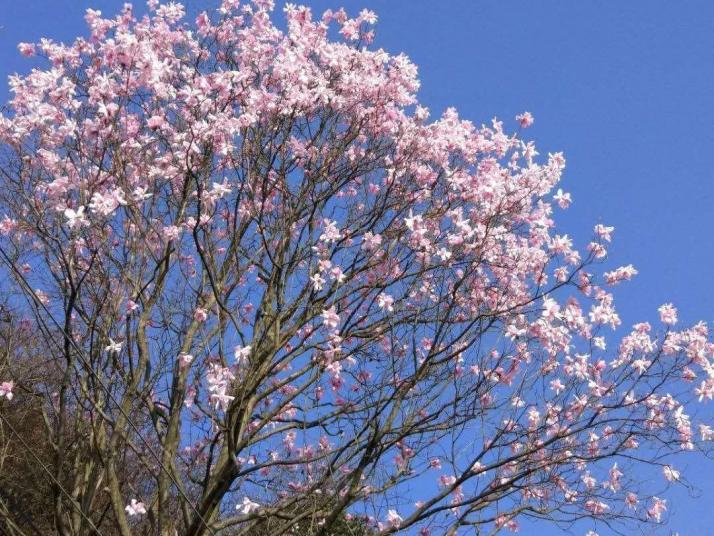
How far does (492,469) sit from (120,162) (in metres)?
4.17

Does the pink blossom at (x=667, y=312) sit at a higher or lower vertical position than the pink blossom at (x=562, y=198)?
lower

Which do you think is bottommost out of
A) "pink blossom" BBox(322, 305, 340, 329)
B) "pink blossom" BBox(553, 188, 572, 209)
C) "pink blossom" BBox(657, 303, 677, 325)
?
"pink blossom" BBox(322, 305, 340, 329)

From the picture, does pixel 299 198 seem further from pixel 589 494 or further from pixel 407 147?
pixel 589 494

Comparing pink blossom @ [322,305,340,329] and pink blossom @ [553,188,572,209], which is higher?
pink blossom @ [553,188,572,209]

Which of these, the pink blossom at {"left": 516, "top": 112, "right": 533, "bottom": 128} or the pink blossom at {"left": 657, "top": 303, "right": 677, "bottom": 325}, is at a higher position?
the pink blossom at {"left": 516, "top": 112, "right": 533, "bottom": 128}

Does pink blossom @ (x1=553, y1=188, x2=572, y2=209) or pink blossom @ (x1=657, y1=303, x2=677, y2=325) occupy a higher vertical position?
pink blossom @ (x1=553, y1=188, x2=572, y2=209)

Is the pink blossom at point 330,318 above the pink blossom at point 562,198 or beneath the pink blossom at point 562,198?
beneath

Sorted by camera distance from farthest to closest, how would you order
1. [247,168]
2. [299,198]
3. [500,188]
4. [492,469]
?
[500,188] → [299,198] → [247,168] → [492,469]

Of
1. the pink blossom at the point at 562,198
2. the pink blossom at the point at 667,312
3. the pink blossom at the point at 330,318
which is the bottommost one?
the pink blossom at the point at 330,318

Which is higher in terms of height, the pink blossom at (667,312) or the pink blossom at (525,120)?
the pink blossom at (525,120)

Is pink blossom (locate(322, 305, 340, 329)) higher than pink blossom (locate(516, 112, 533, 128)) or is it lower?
lower

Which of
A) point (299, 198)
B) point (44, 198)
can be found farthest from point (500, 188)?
point (44, 198)

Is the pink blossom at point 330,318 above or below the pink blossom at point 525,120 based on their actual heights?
below

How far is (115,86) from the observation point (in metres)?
6.75
